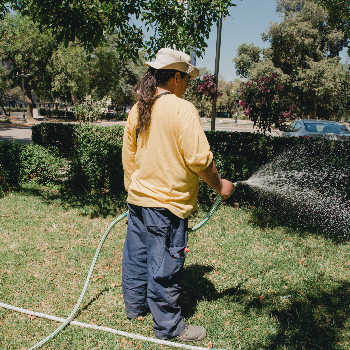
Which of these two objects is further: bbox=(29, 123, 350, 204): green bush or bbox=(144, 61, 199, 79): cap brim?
bbox=(29, 123, 350, 204): green bush

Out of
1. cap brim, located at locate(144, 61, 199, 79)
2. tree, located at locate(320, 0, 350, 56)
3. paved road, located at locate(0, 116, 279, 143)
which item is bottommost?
paved road, located at locate(0, 116, 279, 143)

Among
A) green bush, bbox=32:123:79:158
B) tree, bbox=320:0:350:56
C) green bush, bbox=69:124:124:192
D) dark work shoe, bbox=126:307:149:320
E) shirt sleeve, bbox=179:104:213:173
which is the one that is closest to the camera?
shirt sleeve, bbox=179:104:213:173

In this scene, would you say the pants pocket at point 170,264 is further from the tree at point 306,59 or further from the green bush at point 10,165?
the tree at point 306,59

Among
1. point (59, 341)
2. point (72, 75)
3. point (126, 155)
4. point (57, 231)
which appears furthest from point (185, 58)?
point (72, 75)

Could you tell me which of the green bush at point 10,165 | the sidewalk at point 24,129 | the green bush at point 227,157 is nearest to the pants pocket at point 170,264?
the green bush at point 227,157

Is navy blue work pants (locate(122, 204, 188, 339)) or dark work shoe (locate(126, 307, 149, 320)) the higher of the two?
navy blue work pants (locate(122, 204, 188, 339))

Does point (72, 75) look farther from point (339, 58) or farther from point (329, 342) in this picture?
point (329, 342)

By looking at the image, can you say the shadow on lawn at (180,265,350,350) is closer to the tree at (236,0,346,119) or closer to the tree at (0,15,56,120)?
the tree at (236,0,346,119)

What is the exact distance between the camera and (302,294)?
326 cm

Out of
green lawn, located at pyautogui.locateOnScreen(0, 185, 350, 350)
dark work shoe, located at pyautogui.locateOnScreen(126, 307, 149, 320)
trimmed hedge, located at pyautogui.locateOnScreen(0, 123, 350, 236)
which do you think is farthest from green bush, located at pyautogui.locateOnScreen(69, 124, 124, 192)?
dark work shoe, located at pyautogui.locateOnScreen(126, 307, 149, 320)

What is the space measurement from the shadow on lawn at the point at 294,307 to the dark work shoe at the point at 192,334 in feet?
1.09

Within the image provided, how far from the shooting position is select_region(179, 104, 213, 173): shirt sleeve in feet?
7.06

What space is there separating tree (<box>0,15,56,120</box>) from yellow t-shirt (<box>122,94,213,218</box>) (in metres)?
28.8

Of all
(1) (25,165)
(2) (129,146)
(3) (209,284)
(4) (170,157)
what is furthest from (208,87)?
(4) (170,157)
